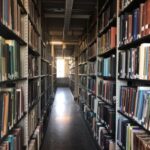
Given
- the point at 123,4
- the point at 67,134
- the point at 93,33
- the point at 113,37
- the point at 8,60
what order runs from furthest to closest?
the point at 93,33, the point at 67,134, the point at 113,37, the point at 123,4, the point at 8,60

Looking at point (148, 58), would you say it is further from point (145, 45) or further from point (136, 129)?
point (136, 129)

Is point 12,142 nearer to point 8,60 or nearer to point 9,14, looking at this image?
point 8,60

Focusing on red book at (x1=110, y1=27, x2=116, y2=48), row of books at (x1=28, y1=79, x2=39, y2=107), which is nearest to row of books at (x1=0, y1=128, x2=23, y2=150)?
row of books at (x1=28, y1=79, x2=39, y2=107)

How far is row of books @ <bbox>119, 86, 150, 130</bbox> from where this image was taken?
5.38 feet

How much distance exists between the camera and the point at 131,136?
6.48 ft

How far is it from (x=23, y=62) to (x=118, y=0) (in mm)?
1345

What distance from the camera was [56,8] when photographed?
199 inches

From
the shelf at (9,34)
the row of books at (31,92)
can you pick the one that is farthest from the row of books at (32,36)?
the row of books at (31,92)

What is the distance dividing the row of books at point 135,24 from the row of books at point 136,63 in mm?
125

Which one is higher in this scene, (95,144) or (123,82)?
(123,82)

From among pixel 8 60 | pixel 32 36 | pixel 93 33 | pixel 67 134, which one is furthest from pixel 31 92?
pixel 93 33

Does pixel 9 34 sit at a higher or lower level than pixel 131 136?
higher

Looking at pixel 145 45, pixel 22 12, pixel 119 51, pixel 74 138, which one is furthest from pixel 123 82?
pixel 74 138

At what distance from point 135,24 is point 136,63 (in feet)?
1.22
